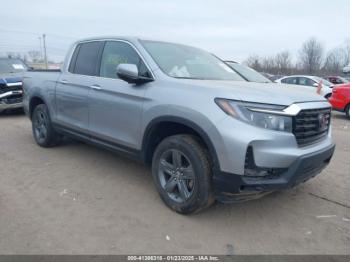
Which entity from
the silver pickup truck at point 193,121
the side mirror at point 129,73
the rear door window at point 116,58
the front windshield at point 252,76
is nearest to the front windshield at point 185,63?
the silver pickup truck at point 193,121

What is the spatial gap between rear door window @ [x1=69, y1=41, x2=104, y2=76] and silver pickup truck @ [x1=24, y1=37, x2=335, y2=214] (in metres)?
0.02

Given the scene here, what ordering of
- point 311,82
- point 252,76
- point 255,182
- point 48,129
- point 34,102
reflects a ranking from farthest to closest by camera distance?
point 311,82
point 252,76
point 34,102
point 48,129
point 255,182

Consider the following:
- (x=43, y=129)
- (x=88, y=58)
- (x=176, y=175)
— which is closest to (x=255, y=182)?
(x=176, y=175)

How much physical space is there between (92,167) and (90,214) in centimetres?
153

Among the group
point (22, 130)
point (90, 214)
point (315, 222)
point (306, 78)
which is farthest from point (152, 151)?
point (306, 78)

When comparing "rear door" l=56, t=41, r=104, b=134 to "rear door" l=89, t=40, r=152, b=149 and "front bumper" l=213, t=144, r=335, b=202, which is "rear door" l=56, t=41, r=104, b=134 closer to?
"rear door" l=89, t=40, r=152, b=149

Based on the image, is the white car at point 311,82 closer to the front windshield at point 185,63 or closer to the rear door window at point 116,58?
the front windshield at point 185,63

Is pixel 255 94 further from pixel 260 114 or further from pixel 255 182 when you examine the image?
pixel 255 182

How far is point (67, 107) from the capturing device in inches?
193

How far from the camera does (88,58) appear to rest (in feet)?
15.3

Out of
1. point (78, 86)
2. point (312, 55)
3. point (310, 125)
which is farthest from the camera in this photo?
point (312, 55)

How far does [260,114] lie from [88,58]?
2854 millimetres

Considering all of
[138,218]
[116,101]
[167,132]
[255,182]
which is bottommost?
[138,218]

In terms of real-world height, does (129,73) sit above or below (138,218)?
above
